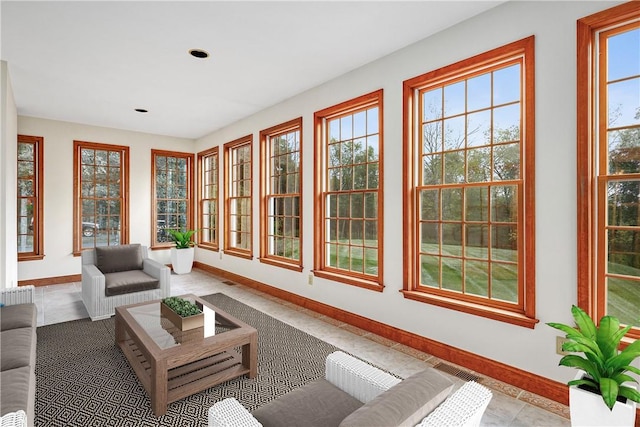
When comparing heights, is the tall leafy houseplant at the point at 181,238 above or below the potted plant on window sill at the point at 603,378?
above

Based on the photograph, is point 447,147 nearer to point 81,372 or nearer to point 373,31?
point 373,31

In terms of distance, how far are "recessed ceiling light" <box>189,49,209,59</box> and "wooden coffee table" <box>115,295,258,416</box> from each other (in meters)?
2.53

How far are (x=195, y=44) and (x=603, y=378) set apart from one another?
3870mm

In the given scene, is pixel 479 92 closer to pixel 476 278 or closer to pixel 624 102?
pixel 624 102

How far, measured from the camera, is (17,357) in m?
2.04

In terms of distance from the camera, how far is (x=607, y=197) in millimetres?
2199

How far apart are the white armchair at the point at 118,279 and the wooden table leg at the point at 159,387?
2328 mm

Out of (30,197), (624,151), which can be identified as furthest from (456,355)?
(30,197)

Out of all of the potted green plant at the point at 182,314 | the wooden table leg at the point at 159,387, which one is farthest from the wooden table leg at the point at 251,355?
the wooden table leg at the point at 159,387

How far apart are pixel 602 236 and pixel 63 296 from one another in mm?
6460

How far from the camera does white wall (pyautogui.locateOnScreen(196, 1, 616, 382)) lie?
229cm

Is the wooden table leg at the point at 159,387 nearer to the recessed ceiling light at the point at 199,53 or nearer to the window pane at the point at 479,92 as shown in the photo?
the recessed ceiling light at the point at 199,53

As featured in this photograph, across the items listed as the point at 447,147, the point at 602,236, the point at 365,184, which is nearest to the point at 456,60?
the point at 447,147

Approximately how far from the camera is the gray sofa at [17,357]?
5.03 feet
